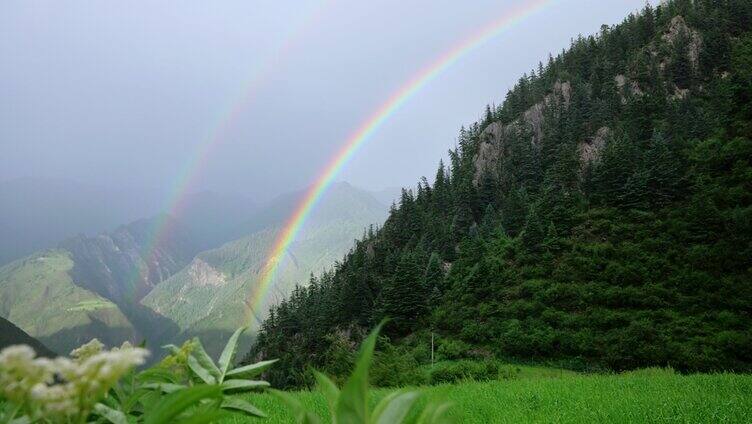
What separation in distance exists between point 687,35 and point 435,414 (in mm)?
126858

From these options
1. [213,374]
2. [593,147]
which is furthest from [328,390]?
[593,147]

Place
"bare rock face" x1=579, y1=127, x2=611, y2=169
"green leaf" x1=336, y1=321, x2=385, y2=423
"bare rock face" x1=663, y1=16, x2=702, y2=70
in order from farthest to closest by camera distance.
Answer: "bare rock face" x1=663, y1=16, x2=702, y2=70
"bare rock face" x1=579, y1=127, x2=611, y2=169
"green leaf" x1=336, y1=321, x2=385, y2=423

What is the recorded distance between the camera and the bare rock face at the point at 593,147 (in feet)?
278

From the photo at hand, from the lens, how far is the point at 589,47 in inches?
4734

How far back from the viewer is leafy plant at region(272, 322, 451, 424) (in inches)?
37.0

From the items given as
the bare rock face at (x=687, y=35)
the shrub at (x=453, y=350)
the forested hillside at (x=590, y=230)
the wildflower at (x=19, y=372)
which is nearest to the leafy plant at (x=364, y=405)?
the wildflower at (x=19, y=372)

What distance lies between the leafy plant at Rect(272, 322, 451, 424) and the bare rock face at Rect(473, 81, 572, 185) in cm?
10524

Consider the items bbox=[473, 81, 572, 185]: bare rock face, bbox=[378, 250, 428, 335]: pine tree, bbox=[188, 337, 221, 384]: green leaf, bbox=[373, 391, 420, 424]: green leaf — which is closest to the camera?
bbox=[373, 391, 420, 424]: green leaf

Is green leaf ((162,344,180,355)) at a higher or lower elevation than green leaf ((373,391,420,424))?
lower

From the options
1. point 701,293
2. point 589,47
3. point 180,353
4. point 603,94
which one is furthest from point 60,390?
point 589,47

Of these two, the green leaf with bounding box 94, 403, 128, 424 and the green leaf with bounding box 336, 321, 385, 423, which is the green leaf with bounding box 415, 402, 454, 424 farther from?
the green leaf with bounding box 94, 403, 128, 424

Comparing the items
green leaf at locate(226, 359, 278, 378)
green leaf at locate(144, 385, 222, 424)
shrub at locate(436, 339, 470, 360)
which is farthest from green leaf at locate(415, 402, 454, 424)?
shrub at locate(436, 339, 470, 360)

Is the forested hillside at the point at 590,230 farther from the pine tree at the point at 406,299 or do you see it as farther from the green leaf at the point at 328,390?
the green leaf at the point at 328,390

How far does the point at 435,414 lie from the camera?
112cm
